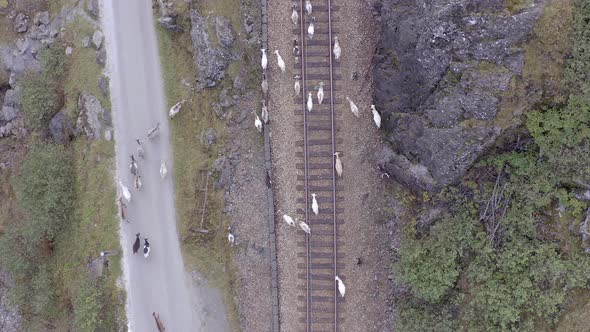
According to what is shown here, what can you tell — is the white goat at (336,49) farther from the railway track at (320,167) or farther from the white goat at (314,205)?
the white goat at (314,205)

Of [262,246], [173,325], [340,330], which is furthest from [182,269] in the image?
[340,330]

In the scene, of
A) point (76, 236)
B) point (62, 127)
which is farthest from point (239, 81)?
point (76, 236)

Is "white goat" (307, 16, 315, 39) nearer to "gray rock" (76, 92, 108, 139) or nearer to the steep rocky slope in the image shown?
the steep rocky slope

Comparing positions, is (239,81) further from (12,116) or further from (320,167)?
(12,116)

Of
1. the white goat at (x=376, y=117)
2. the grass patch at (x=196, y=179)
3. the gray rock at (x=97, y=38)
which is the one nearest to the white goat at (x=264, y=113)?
the grass patch at (x=196, y=179)

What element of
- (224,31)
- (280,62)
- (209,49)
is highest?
(224,31)

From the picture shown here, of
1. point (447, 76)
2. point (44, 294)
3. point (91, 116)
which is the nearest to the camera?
point (447, 76)

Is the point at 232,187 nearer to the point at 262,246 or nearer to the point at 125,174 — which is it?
the point at 262,246
